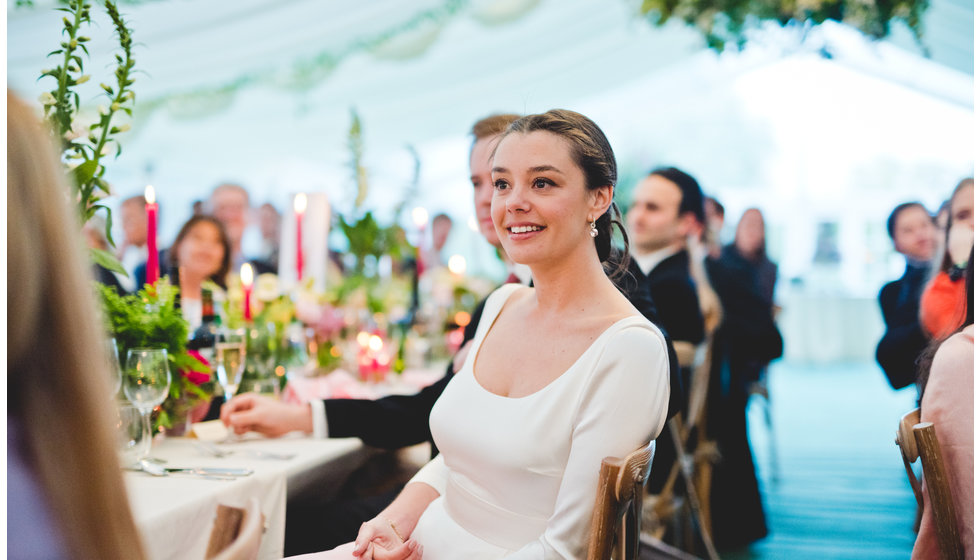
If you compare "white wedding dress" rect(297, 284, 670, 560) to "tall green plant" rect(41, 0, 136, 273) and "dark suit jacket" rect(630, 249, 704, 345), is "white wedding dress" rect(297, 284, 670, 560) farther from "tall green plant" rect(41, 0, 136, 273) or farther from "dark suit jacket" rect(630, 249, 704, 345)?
"dark suit jacket" rect(630, 249, 704, 345)

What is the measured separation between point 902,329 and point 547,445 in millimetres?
2184

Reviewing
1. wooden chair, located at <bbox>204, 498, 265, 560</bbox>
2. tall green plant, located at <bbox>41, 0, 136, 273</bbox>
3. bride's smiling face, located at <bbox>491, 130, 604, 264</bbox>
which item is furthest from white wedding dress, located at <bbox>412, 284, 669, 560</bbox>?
tall green plant, located at <bbox>41, 0, 136, 273</bbox>

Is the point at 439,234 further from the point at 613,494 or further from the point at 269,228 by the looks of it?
the point at 613,494

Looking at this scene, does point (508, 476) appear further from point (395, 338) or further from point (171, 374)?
point (395, 338)

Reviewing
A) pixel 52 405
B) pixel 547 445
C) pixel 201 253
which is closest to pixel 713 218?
pixel 201 253

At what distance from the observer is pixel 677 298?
2.91 meters

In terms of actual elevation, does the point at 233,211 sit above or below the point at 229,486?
above

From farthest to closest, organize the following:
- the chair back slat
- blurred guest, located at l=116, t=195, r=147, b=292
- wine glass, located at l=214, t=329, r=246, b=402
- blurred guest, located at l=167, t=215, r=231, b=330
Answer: blurred guest, located at l=116, t=195, r=147, b=292 < blurred guest, located at l=167, t=215, r=231, b=330 < wine glass, located at l=214, t=329, r=246, b=402 < the chair back slat

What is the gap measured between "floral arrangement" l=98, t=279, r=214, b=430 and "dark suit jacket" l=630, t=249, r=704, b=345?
1620 mm

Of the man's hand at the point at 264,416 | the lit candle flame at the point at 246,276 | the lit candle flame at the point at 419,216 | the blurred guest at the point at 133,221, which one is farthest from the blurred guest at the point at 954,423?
the blurred guest at the point at 133,221

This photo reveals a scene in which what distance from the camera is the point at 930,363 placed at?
5.48 feet

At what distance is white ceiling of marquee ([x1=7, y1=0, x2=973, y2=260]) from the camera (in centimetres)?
402

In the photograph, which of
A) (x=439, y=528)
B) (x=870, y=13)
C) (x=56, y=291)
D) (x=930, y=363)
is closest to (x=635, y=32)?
(x=870, y=13)

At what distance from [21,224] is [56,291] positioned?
51 millimetres
